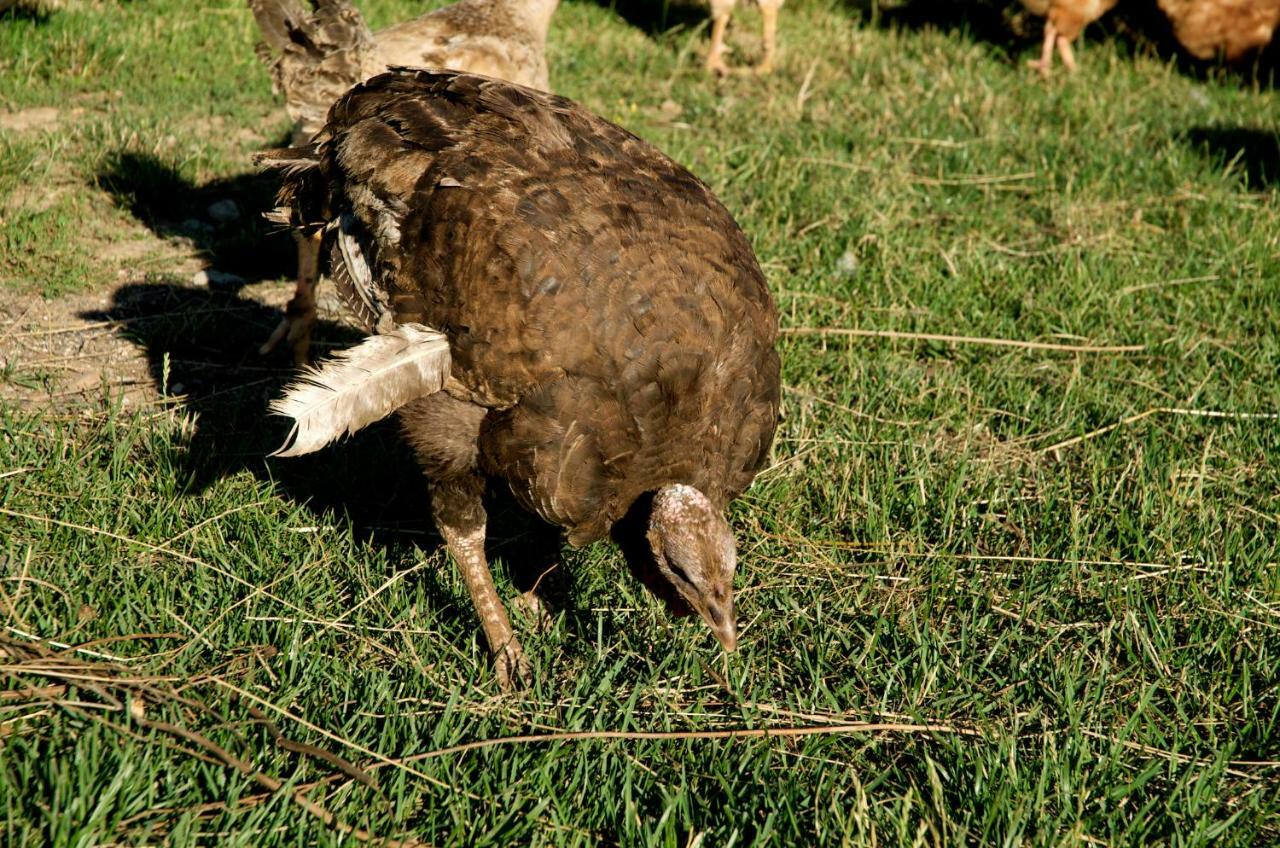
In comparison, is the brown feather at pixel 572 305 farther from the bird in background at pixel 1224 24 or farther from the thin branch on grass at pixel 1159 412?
the bird in background at pixel 1224 24

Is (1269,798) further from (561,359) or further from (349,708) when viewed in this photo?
(349,708)

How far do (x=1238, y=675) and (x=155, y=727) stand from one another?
2.77m

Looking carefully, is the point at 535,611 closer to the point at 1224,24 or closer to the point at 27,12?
the point at 27,12

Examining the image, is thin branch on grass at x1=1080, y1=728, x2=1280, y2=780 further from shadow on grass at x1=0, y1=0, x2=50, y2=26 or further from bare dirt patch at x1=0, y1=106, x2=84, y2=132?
shadow on grass at x1=0, y1=0, x2=50, y2=26

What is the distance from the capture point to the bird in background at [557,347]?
9.76 feet

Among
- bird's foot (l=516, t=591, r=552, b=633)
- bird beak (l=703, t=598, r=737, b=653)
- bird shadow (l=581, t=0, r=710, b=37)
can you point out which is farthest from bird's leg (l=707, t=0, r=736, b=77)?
bird beak (l=703, t=598, r=737, b=653)

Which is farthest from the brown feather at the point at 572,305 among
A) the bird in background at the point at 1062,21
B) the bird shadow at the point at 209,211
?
the bird in background at the point at 1062,21

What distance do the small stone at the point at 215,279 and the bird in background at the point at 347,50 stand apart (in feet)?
0.86

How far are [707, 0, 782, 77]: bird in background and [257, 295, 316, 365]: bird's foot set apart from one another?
3949mm

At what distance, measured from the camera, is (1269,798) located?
2.80 meters

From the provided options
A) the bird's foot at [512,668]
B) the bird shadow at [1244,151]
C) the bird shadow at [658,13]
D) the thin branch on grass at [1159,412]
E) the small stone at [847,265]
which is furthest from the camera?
the bird shadow at [658,13]

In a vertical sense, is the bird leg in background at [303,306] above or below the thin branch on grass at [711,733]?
above

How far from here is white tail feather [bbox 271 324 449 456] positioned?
302cm

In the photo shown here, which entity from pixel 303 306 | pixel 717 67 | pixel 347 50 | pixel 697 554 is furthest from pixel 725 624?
pixel 717 67
